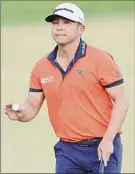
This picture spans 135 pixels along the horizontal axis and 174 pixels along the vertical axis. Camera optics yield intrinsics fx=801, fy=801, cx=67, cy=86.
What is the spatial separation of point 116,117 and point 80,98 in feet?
0.97

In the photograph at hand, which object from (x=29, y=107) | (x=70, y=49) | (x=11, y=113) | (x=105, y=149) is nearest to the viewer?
(x=105, y=149)

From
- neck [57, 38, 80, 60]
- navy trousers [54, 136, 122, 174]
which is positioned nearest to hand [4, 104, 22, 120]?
navy trousers [54, 136, 122, 174]

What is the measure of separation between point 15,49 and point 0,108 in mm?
3722

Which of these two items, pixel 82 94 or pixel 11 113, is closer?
pixel 82 94

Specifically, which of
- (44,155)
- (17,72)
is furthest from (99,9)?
(44,155)

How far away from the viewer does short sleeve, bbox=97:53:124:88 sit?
561cm

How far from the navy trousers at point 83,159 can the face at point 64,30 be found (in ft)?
2.48

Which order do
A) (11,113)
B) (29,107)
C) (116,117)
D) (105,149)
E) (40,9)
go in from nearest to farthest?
(105,149) < (116,117) < (11,113) < (29,107) < (40,9)

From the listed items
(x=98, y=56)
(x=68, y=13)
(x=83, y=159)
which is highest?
(x=68, y=13)

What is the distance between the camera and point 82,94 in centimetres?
568

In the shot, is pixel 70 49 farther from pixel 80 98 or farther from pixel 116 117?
pixel 116 117

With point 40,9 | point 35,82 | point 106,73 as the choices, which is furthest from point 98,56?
point 40,9

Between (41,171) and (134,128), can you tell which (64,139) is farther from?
(134,128)

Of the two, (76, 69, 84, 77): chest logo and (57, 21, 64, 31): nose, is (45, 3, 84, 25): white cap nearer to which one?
(57, 21, 64, 31): nose
